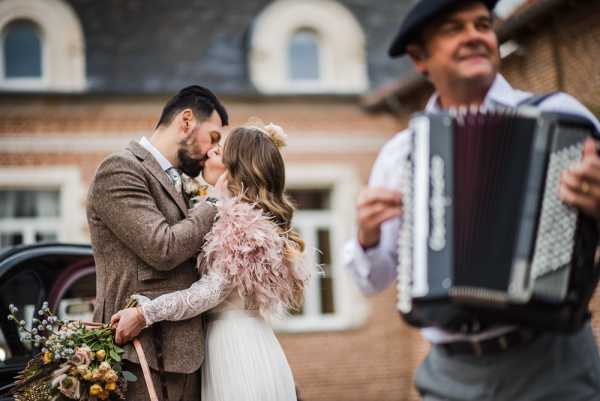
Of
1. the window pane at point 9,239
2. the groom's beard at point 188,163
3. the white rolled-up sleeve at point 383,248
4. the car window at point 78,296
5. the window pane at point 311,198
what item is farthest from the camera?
the window pane at point 311,198

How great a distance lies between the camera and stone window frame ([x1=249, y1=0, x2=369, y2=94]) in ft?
42.0

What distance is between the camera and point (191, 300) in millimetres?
3271

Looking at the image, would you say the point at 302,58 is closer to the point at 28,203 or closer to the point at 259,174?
the point at 28,203

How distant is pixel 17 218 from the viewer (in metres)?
11.8

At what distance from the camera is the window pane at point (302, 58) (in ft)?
43.5

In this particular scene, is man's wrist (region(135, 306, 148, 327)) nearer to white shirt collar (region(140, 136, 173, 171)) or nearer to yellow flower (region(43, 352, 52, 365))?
yellow flower (region(43, 352, 52, 365))

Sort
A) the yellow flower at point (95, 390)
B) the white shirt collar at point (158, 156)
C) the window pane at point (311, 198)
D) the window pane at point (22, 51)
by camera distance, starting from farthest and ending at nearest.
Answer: the window pane at point (311, 198) < the window pane at point (22, 51) < the white shirt collar at point (158, 156) < the yellow flower at point (95, 390)

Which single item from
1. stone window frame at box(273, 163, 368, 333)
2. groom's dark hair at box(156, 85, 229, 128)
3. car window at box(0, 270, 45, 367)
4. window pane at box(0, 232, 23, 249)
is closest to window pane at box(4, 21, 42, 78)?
window pane at box(0, 232, 23, 249)

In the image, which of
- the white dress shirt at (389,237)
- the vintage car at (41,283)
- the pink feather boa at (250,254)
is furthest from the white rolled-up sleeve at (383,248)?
the vintage car at (41,283)

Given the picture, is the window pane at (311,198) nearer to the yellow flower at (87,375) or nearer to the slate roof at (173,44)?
the slate roof at (173,44)

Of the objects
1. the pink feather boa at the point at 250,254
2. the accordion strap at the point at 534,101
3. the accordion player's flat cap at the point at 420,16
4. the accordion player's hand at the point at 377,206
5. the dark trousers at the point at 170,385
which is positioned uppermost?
the accordion player's flat cap at the point at 420,16

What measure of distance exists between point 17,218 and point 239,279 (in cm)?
920

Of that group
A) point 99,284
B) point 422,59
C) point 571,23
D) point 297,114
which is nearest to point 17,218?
point 297,114

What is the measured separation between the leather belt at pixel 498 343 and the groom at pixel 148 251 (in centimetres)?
132
